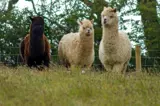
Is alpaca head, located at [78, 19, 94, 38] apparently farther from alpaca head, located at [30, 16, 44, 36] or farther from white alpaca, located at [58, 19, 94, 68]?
alpaca head, located at [30, 16, 44, 36]

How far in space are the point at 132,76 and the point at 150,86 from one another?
131cm

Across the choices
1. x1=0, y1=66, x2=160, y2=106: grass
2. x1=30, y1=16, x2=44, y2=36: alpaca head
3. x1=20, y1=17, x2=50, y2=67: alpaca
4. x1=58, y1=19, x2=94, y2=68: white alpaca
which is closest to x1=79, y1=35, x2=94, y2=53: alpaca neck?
x1=58, y1=19, x2=94, y2=68: white alpaca

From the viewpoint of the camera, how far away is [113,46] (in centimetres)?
1529

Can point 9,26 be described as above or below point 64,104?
above

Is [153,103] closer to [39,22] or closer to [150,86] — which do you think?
[150,86]

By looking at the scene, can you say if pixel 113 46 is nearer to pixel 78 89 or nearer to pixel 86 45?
pixel 86 45

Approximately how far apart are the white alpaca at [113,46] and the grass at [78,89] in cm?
437

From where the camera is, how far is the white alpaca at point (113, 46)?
1510cm

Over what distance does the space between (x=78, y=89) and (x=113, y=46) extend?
6349mm

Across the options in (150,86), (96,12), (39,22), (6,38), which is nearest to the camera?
(150,86)

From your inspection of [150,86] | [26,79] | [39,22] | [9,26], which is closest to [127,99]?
[150,86]

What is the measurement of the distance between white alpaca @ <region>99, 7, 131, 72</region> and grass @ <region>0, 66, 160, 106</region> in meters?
4.37

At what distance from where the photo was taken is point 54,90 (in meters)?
9.08

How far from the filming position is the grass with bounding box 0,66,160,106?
8328mm
